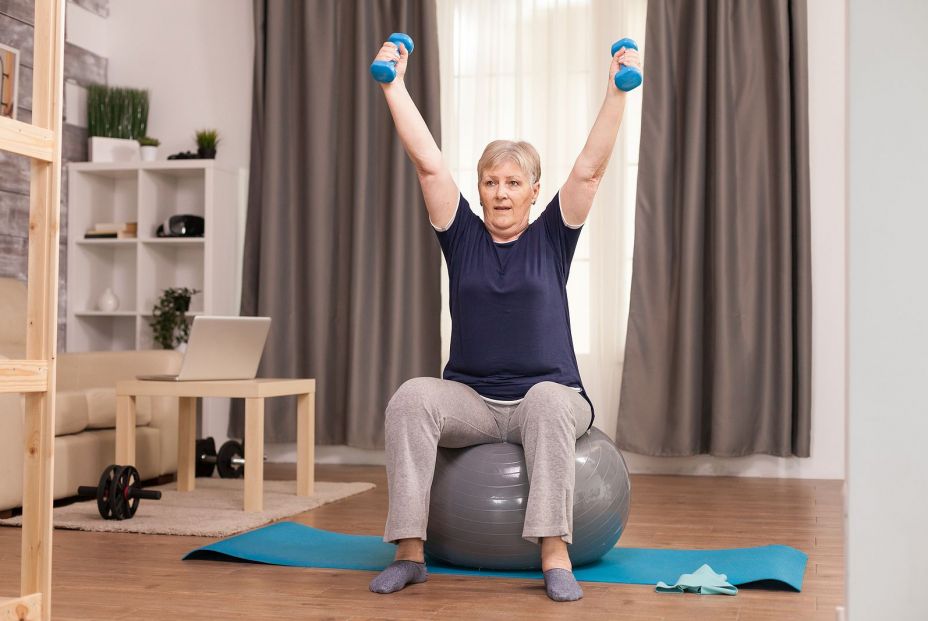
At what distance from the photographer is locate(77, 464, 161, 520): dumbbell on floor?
10.9 feet

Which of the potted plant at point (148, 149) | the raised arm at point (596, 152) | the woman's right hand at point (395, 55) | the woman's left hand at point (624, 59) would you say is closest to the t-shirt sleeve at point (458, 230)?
the raised arm at point (596, 152)

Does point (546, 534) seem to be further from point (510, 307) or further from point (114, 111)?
point (114, 111)

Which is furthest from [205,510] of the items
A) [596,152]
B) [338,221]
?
[338,221]

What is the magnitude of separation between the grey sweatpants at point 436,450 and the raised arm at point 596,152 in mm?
444

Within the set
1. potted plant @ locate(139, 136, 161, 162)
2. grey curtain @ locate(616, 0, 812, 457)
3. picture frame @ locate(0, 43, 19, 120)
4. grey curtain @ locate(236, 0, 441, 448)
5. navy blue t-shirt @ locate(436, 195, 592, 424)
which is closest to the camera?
navy blue t-shirt @ locate(436, 195, 592, 424)

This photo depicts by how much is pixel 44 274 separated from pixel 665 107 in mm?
3531

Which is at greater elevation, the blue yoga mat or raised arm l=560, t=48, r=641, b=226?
raised arm l=560, t=48, r=641, b=226

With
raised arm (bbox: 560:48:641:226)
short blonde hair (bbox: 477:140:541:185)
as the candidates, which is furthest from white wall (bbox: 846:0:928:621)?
short blonde hair (bbox: 477:140:541:185)

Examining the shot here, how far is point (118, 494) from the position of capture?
3.34m

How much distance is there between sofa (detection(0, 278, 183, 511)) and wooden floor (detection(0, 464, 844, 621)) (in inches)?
14.7

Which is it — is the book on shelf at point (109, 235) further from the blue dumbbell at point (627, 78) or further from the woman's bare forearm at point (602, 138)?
the blue dumbbell at point (627, 78)

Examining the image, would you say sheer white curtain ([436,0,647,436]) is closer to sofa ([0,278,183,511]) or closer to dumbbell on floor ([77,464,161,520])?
sofa ([0,278,183,511])

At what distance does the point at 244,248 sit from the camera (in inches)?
207

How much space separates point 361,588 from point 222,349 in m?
1.54
